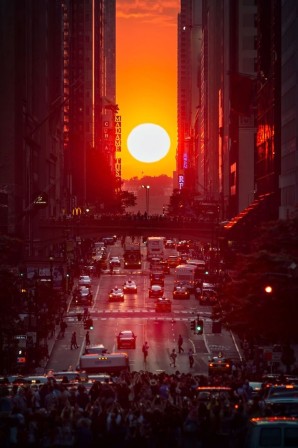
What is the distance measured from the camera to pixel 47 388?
36094mm

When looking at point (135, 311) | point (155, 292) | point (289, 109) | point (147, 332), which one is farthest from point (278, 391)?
point (155, 292)

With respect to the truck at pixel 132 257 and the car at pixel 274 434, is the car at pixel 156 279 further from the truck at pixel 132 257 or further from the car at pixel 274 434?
the car at pixel 274 434

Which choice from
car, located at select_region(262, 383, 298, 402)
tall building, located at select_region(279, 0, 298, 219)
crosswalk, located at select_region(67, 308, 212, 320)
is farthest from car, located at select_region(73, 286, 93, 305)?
car, located at select_region(262, 383, 298, 402)

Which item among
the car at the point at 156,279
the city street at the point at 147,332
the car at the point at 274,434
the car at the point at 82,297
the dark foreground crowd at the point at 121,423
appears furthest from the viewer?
the car at the point at 156,279

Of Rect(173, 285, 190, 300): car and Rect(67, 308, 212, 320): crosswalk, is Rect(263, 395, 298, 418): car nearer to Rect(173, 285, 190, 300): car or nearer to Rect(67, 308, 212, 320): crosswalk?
Rect(67, 308, 212, 320): crosswalk

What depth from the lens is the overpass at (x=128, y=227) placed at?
136250 mm

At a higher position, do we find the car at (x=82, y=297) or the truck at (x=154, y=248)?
the truck at (x=154, y=248)

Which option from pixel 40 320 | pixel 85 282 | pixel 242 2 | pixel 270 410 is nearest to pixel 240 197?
pixel 242 2

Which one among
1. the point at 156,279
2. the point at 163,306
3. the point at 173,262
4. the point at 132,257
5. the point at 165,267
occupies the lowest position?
the point at 163,306

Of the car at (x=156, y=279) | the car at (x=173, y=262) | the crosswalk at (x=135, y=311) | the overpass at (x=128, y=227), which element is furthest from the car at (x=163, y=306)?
the car at (x=173, y=262)

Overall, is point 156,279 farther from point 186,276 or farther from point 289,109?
point 289,109

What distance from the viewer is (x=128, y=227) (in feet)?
457

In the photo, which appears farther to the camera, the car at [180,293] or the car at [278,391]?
the car at [180,293]

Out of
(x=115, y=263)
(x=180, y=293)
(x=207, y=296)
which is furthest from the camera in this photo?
(x=115, y=263)
